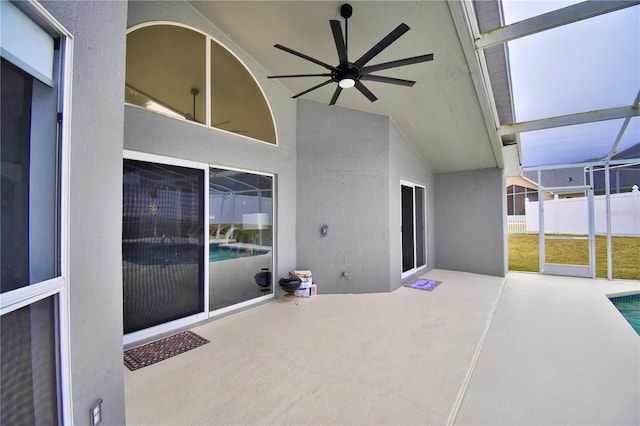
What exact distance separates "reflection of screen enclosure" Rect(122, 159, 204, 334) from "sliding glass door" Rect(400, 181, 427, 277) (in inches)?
154

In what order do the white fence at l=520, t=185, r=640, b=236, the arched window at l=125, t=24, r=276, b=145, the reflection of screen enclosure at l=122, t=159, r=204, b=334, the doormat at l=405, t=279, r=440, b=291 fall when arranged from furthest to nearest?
the white fence at l=520, t=185, r=640, b=236, the doormat at l=405, t=279, r=440, b=291, the arched window at l=125, t=24, r=276, b=145, the reflection of screen enclosure at l=122, t=159, r=204, b=334

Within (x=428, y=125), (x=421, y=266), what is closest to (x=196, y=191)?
(x=428, y=125)

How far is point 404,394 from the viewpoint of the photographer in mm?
2074

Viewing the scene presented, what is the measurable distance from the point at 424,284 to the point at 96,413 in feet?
17.3

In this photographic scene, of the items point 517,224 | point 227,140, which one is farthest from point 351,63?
point 517,224

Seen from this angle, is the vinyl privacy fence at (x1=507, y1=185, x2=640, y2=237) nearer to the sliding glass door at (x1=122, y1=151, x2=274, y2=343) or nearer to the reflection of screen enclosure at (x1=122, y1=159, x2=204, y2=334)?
the sliding glass door at (x1=122, y1=151, x2=274, y2=343)

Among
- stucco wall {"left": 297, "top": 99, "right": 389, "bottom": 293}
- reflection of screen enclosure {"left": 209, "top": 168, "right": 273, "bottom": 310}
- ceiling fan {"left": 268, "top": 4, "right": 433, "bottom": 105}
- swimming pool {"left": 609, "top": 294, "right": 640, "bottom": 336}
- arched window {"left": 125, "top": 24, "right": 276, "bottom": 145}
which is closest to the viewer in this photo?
ceiling fan {"left": 268, "top": 4, "right": 433, "bottom": 105}

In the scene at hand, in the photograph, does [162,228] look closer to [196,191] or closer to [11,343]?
[196,191]

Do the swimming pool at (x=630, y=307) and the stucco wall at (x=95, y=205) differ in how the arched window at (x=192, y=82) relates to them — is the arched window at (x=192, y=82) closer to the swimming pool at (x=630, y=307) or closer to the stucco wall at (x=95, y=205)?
the stucco wall at (x=95, y=205)

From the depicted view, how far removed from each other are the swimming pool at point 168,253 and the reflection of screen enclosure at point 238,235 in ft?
0.05

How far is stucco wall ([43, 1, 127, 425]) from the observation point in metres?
1.28

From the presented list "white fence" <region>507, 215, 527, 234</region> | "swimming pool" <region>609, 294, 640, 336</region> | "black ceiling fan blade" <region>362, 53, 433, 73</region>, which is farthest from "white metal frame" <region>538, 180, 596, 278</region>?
"black ceiling fan blade" <region>362, 53, 433, 73</region>

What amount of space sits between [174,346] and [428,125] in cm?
528

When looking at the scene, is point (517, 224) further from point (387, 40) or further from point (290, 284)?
point (387, 40)
